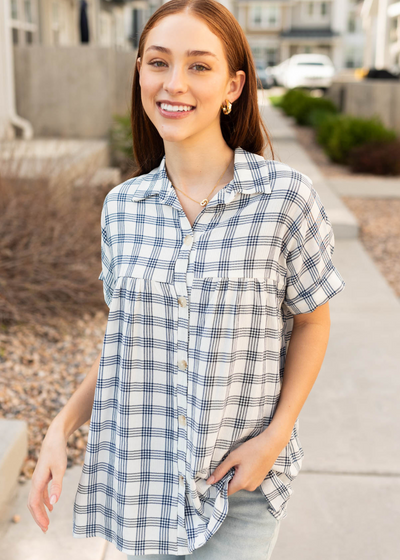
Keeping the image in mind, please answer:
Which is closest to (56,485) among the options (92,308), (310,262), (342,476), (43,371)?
(310,262)

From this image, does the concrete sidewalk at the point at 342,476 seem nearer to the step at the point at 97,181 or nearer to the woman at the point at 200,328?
the woman at the point at 200,328

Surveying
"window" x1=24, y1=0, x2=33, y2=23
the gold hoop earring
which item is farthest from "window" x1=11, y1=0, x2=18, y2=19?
the gold hoop earring

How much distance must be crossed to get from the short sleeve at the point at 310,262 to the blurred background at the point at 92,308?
46cm

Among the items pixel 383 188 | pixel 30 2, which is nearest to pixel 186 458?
pixel 383 188

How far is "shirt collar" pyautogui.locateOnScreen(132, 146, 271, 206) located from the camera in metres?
1.44

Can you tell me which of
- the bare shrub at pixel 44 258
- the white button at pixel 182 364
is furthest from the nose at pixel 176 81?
the bare shrub at pixel 44 258

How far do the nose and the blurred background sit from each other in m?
0.37

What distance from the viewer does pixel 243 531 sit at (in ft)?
4.81

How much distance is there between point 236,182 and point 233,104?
0.92ft

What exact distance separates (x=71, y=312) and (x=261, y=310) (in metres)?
3.09

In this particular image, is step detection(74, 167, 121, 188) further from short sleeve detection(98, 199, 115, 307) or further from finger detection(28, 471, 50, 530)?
finger detection(28, 471, 50, 530)

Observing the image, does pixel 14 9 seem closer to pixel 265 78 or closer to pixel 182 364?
pixel 182 364

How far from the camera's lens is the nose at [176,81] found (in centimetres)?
138

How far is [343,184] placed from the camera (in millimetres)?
9594
